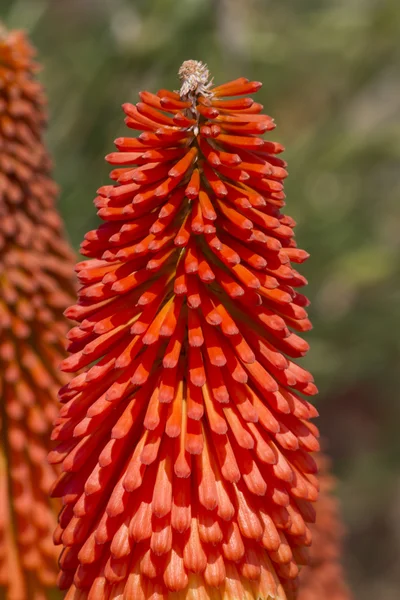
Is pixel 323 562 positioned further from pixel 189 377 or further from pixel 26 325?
pixel 189 377

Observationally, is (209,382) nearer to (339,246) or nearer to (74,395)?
(74,395)

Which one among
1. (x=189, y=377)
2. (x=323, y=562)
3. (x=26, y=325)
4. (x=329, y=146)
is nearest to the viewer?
(x=189, y=377)

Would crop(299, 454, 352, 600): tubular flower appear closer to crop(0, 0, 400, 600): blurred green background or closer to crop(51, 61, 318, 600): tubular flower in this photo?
crop(51, 61, 318, 600): tubular flower

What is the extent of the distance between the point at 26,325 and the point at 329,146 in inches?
287

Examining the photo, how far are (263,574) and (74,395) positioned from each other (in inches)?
28.8

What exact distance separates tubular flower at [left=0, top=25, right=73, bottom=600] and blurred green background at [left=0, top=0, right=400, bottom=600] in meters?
4.30

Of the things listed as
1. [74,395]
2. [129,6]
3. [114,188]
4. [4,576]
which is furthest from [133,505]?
[129,6]

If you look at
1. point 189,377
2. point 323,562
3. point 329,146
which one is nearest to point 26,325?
→ point 189,377

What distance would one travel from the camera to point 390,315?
11219 millimetres

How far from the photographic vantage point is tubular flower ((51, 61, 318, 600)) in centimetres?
238

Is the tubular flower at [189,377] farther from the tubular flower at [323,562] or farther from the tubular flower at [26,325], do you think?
the tubular flower at [323,562]

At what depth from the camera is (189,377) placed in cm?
246

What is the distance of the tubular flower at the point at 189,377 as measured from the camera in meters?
2.38

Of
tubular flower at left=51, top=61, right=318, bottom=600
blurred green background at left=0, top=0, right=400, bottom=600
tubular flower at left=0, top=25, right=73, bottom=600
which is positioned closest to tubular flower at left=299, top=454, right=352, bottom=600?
tubular flower at left=0, top=25, right=73, bottom=600
